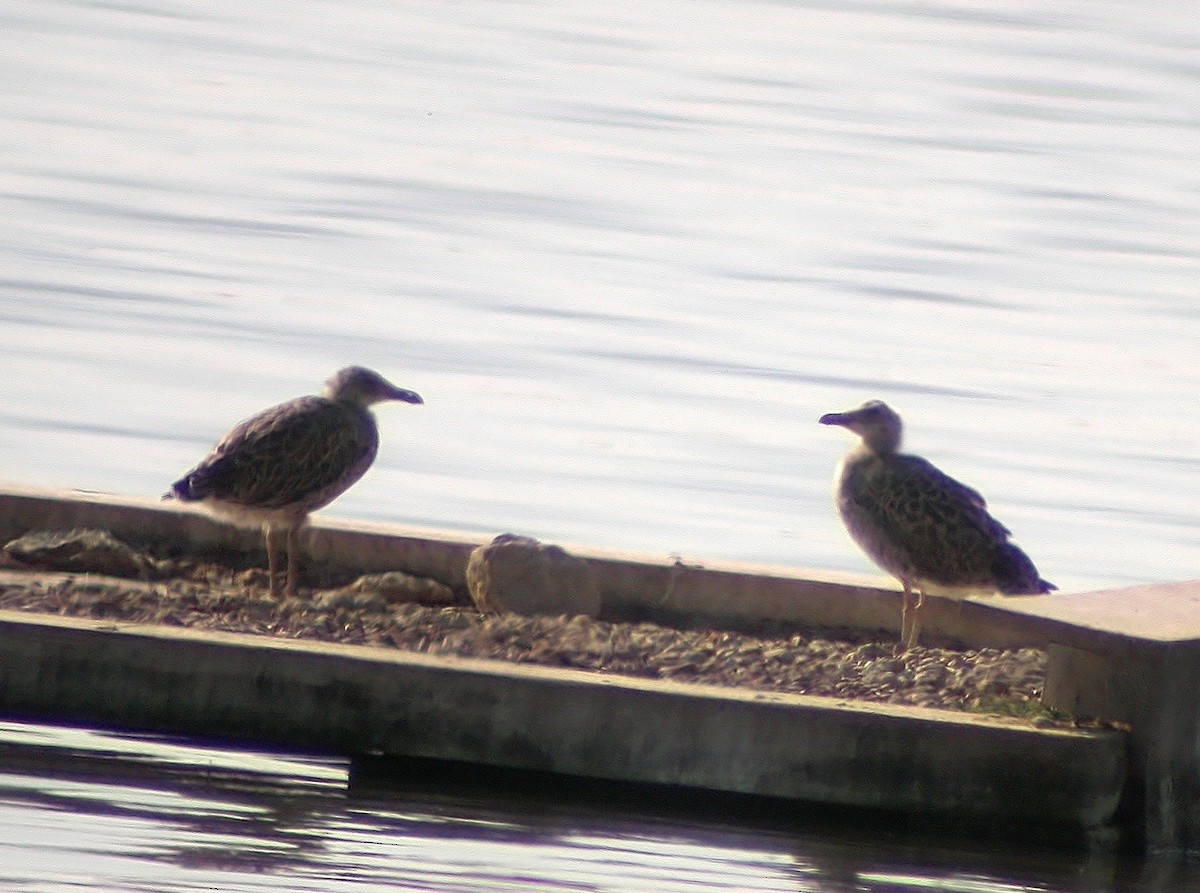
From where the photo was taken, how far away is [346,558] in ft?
37.6

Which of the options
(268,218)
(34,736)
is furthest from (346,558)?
(268,218)

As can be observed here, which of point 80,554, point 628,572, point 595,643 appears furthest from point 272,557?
point 595,643

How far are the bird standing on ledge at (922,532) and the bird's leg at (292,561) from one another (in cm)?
222

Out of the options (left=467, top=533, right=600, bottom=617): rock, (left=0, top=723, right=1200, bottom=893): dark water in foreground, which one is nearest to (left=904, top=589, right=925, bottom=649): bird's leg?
(left=467, top=533, right=600, bottom=617): rock

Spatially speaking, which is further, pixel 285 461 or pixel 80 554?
pixel 80 554

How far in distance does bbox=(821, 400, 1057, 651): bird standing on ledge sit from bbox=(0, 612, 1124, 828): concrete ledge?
1321 millimetres

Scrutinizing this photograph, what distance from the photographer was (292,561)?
11.0 m

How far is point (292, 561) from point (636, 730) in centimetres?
247

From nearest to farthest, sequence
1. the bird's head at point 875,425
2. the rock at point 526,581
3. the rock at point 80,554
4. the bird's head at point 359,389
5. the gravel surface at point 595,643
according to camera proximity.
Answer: the gravel surface at point 595,643, the rock at point 526,581, the bird's head at point 875,425, the rock at point 80,554, the bird's head at point 359,389

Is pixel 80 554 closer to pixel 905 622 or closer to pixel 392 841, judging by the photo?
pixel 392 841

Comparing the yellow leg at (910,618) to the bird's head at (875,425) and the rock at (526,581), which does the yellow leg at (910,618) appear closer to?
the bird's head at (875,425)

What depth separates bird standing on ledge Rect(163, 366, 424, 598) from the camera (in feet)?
35.5

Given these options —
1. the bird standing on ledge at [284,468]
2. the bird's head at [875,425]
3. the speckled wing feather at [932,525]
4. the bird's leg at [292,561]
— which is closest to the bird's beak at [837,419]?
the bird's head at [875,425]

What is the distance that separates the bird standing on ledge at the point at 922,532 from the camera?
34.1 ft
